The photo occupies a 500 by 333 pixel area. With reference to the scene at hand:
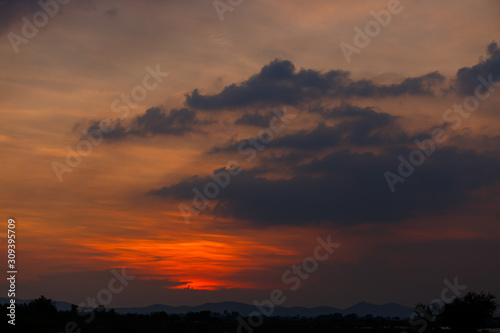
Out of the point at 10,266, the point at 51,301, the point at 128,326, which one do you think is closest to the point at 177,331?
the point at 128,326

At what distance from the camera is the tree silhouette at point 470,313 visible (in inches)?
3332

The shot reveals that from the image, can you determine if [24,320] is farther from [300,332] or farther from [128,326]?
[300,332]

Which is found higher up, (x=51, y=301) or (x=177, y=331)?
(x=51, y=301)

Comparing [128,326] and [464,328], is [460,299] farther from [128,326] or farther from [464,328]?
[128,326]

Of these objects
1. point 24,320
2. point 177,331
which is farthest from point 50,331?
point 177,331

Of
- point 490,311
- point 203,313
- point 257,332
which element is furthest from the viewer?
point 203,313

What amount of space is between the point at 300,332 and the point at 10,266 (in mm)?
84578

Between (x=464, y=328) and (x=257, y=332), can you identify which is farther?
(x=257, y=332)

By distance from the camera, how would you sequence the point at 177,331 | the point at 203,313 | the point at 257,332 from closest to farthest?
the point at 177,331, the point at 257,332, the point at 203,313

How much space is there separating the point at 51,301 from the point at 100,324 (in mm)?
18792

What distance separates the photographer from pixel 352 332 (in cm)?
→ 12025

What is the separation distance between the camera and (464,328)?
85.5 metres

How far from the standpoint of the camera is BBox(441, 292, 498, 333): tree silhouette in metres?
84.6

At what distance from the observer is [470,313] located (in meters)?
84.8
